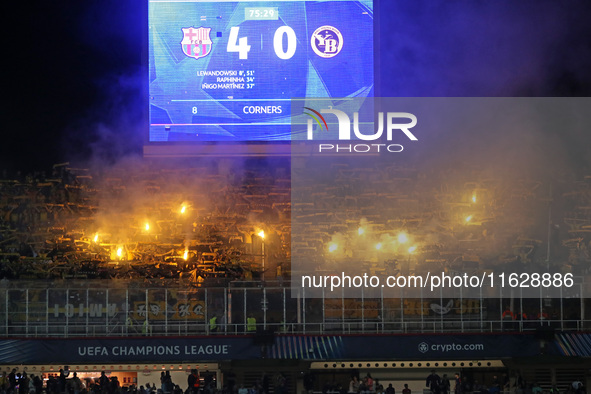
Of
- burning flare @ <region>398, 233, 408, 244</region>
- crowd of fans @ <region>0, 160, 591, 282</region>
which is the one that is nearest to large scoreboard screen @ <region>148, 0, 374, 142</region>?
crowd of fans @ <region>0, 160, 591, 282</region>

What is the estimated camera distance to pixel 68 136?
Result: 1236 cm

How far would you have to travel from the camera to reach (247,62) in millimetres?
11023

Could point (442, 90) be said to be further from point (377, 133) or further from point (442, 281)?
point (442, 281)

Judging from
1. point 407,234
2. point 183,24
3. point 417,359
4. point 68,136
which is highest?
point 183,24

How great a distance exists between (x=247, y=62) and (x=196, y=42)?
75cm

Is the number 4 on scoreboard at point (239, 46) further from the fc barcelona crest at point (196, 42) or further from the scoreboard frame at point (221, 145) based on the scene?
the scoreboard frame at point (221, 145)

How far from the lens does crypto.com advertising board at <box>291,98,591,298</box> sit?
11.3m

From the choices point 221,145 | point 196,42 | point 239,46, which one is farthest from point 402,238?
point 196,42

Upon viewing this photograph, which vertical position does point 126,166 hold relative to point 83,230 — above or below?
above

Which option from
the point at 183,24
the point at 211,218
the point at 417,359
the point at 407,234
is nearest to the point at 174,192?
the point at 211,218

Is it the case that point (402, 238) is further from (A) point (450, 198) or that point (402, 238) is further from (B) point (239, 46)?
(B) point (239, 46)

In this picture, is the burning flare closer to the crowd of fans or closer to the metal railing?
the crowd of fans

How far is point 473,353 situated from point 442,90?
12.8 feet

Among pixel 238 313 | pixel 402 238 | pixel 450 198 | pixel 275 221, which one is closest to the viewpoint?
pixel 238 313
